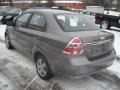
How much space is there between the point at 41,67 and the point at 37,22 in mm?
1126

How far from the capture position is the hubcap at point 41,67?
15.8ft

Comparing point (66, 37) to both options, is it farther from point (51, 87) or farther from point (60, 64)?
point (51, 87)

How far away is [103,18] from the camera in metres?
16.4

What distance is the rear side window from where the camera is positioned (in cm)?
485

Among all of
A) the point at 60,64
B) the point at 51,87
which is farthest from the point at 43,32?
the point at 51,87

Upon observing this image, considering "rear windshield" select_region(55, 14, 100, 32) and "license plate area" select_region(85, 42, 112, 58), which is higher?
"rear windshield" select_region(55, 14, 100, 32)

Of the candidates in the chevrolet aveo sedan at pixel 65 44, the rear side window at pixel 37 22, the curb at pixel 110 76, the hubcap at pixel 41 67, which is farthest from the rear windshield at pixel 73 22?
the curb at pixel 110 76

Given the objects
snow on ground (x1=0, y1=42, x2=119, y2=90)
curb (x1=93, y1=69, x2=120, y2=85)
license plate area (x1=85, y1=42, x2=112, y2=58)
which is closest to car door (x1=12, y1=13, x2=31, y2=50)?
snow on ground (x1=0, y1=42, x2=119, y2=90)

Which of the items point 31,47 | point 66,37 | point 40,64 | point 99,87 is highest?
point 66,37

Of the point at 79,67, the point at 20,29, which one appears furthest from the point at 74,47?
the point at 20,29

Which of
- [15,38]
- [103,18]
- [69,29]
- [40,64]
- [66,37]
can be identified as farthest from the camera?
[103,18]

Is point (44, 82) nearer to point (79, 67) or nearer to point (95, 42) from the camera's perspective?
point (79, 67)

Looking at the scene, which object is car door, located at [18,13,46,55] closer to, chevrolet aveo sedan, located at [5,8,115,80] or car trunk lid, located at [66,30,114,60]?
chevrolet aveo sedan, located at [5,8,115,80]

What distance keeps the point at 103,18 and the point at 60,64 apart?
12900 mm
